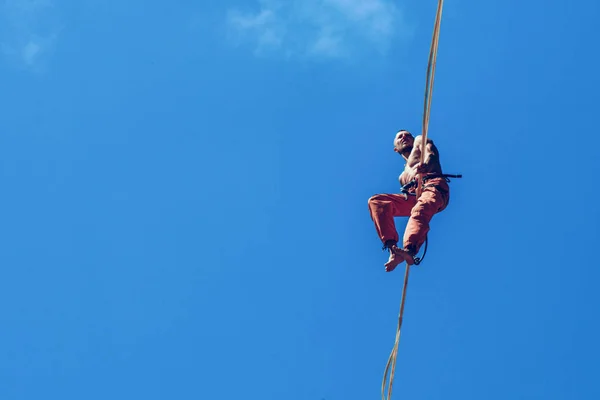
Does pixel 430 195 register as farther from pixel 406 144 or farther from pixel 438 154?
pixel 406 144

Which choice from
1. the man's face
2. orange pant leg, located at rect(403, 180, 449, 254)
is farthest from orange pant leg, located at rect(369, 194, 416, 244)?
the man's face

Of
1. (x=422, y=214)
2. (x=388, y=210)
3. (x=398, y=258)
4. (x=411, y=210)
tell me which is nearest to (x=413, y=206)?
(x=411, y=210)

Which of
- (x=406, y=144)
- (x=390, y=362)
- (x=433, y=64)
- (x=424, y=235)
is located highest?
(x=406, y=144)

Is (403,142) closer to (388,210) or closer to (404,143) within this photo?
(404,143)

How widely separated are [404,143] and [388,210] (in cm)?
144

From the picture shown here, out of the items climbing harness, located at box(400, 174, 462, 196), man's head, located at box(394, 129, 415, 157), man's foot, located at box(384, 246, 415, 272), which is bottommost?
man's foot, located at box(384, 246, 415, 272)

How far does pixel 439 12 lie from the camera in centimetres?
952

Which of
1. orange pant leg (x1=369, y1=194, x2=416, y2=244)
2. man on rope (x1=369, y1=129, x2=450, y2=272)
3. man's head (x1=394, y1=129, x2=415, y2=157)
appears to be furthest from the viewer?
man's head (x1=394, y1=129, x2=415, y2=157)

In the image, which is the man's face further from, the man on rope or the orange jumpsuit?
the orange jumpsuit

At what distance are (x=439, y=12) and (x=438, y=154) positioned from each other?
2.39 metres

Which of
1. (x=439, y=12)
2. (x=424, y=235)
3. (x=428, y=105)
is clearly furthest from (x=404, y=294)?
(x=439, y=12)

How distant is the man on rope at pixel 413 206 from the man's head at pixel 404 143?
42 centimetres

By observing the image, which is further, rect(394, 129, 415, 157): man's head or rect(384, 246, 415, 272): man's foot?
rect(394, 129, 415, 157): man's head

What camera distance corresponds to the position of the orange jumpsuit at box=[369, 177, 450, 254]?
35.0 feet
